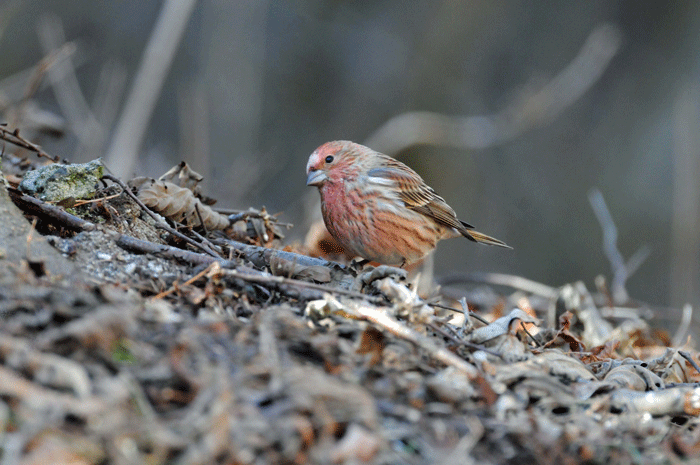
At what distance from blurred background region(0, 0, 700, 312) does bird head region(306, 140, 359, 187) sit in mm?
4969

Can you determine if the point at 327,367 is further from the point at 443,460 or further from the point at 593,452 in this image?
the point at 593,452

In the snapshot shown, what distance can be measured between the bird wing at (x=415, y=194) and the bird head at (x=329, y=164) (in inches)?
9.4

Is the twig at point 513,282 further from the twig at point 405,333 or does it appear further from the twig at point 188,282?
the twig at point 188,282

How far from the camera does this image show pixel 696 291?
7258mm

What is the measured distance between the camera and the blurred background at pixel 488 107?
11.2 meters

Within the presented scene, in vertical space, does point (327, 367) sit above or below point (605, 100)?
below

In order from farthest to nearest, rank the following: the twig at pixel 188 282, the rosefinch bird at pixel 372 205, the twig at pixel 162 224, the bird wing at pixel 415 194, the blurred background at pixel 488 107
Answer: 1. the blurred background at pixel 488 107
2. the bird wing at pixel 415 194
3. the rosefinch bird at pixel 372 205
4. the twig at pixel 162 224
5. the twig at pixel 188 282

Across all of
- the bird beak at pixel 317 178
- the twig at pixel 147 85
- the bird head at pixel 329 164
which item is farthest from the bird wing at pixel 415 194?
the twig at pixel 147 85

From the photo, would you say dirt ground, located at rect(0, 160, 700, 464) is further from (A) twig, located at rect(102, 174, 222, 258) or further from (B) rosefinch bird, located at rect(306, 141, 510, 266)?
(B) rosefinch bird, located at rect(306, 141, 510, 266)

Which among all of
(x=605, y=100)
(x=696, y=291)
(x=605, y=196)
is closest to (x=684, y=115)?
(x=696, y=291)

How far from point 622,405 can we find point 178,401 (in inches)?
66.0

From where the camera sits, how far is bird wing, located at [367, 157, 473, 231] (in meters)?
5.22

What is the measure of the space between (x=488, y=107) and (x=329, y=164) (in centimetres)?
869

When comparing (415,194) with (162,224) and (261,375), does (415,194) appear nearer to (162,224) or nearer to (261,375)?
(162,224)
